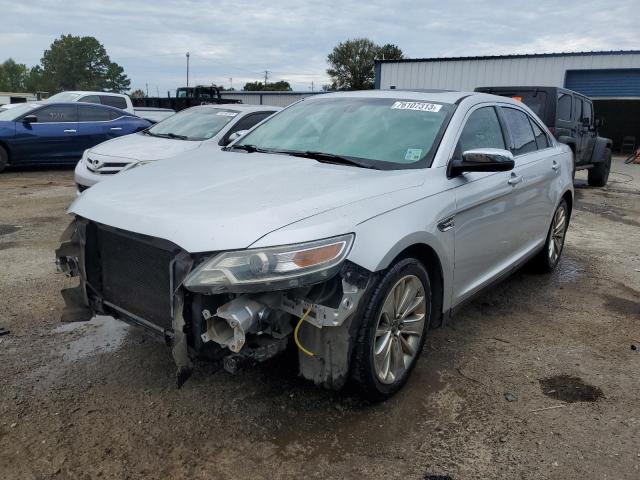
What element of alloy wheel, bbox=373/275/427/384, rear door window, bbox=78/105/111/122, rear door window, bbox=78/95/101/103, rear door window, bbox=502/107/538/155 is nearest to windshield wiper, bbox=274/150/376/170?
alloy wheel, bbox=373/275/427/384

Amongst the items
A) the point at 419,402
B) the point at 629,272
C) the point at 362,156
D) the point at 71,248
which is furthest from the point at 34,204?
the point at 629,272

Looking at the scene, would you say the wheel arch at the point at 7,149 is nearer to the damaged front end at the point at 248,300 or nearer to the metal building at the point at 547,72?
the damaged front end at the point at 248,300

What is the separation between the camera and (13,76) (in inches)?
4434

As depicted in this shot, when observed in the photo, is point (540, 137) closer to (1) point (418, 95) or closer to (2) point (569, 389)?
(1) point (418, 95)

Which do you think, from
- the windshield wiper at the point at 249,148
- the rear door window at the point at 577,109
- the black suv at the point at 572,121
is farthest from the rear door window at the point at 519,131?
the rear door window at the point at 577,109

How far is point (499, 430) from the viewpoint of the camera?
2.85 meters

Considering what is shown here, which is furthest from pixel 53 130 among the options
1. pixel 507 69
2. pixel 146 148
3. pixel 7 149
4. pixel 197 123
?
pixel 507 69

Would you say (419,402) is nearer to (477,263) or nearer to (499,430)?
(499,430)

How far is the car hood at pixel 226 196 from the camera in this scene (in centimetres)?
249

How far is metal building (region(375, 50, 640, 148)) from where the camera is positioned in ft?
73.4

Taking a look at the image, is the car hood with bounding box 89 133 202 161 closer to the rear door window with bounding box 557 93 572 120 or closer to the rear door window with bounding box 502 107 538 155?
the rear door window with bounding box 502 107 538 155

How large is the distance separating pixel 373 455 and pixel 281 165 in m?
1.73

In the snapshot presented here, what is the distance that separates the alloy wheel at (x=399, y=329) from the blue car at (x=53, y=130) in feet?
34.4

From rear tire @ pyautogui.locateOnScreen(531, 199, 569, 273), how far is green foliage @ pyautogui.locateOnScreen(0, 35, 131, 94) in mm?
107972
